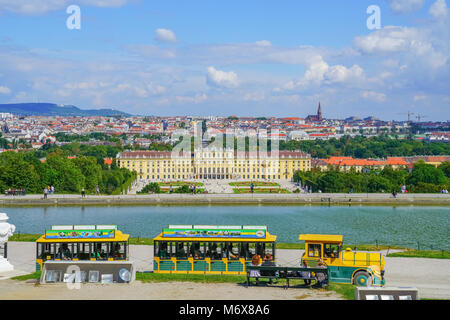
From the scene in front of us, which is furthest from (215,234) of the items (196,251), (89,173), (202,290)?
(89,173)

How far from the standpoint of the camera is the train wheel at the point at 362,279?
12.4 meters

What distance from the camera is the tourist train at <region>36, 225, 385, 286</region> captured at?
1351 centimetres

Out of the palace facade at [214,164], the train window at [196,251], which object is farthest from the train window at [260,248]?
the palace facade at [214,164]

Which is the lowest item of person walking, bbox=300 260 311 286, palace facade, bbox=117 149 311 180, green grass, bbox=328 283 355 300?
green grass, bbox=328 283 355 300

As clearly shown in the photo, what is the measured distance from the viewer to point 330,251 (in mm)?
13570

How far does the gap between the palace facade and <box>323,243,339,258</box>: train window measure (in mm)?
79284

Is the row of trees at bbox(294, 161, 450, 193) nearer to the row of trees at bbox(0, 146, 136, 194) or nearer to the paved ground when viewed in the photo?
the row of trees at bbox(0, 146, 136, 194)

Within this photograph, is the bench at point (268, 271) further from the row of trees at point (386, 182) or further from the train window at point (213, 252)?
the row of trees at point (386, 182)

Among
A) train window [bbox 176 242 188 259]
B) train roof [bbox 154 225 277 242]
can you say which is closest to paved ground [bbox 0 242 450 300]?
train window [bbox 176 242 188 259]

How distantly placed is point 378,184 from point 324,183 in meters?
4.88

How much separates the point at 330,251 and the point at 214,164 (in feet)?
272

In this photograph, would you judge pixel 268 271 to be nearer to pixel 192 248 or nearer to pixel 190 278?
pixel 190 278

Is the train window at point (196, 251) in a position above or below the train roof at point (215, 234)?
below
